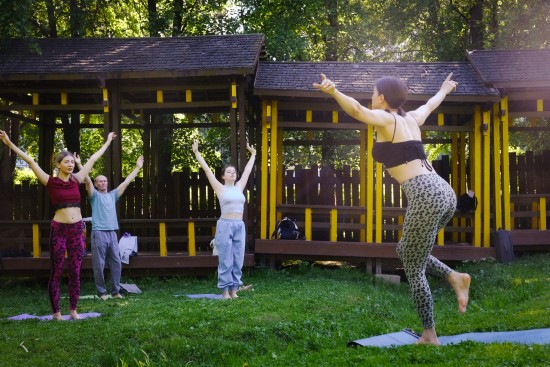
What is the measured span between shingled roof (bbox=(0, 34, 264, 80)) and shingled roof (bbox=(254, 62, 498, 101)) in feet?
1.72

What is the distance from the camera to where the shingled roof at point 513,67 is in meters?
12.4

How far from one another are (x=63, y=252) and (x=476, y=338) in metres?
4.46

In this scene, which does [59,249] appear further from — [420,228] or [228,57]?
[228,57]

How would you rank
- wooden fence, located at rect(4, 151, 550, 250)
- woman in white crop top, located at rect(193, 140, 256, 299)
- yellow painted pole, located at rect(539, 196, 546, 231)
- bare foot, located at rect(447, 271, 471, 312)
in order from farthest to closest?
wooden fence, located at rect(4, 151, 550, 250) → yellow painted pole, located at rect(539, 196, 546, 231) → woman in white crop top, located at rect(193, 140, 256, 299) → bare foot, located at rect(447, 271, 471, 312)

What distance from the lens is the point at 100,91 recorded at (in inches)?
496

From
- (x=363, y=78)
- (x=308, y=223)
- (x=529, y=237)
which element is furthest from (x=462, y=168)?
(x=308, y=223)

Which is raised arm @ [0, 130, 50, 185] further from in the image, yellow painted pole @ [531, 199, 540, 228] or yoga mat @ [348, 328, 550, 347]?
yellow painted pole @ [531, 199, 540, 228]

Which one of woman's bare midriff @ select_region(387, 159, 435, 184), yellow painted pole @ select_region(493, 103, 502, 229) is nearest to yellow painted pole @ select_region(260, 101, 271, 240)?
yellow painted pole @ select_region(493, 103, 502, 229)

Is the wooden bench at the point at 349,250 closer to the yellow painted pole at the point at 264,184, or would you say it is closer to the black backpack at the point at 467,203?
the yellow painted pole at the point at 264,184

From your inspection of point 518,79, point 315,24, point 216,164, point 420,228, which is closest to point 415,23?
point 315,24

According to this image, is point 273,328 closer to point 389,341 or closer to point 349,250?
point 389,341

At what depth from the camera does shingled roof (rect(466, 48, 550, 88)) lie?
488 inches

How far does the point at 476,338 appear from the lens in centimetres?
603

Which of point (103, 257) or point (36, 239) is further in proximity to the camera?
point (36, 239)
